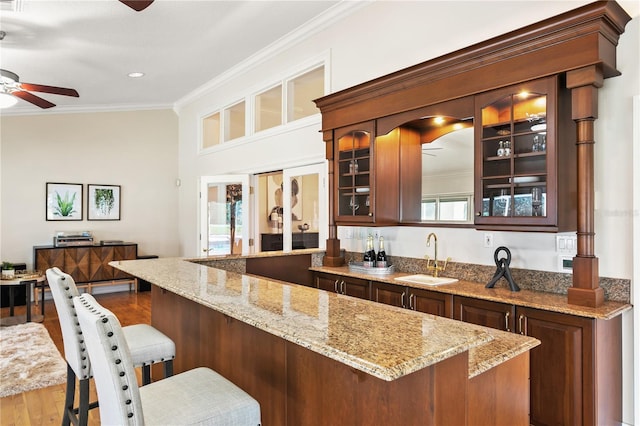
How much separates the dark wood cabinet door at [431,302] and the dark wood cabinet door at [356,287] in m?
0.49

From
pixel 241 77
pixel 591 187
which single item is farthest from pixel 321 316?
pixel 241 77

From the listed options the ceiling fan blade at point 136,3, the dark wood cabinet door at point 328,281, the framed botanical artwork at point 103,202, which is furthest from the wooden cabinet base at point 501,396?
the framed botanical artwork at point 103,202

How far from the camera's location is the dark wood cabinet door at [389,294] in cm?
330

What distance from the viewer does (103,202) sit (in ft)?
24.6

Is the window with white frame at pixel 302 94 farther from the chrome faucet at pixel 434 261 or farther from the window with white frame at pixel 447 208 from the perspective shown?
the chrome faucet at pixel 434 261

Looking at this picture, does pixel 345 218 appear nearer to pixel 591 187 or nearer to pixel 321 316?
pixel 591 187

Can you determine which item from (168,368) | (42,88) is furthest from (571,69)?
(42,88)

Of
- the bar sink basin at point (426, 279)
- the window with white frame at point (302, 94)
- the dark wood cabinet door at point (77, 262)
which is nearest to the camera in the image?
the bar sink basin at point (426, 279)

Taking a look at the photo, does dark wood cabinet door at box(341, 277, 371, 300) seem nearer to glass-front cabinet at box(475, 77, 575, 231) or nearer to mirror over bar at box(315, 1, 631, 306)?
glass-front cabinet at box(475, 77, 575, 231)

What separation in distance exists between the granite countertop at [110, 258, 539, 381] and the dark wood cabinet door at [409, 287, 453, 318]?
1.21m

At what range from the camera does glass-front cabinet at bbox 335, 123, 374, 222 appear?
3805 mm

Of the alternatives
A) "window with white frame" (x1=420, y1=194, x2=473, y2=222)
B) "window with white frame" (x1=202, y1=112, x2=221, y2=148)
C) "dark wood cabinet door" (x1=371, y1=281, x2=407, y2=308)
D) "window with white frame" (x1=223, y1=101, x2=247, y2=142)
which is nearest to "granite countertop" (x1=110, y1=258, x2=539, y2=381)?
"dark wood cabinet door" (x1=371, y1=281, x2=407, y2=308)

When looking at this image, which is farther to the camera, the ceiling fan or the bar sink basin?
the ceiling fan

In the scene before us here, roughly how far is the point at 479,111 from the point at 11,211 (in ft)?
23.4
